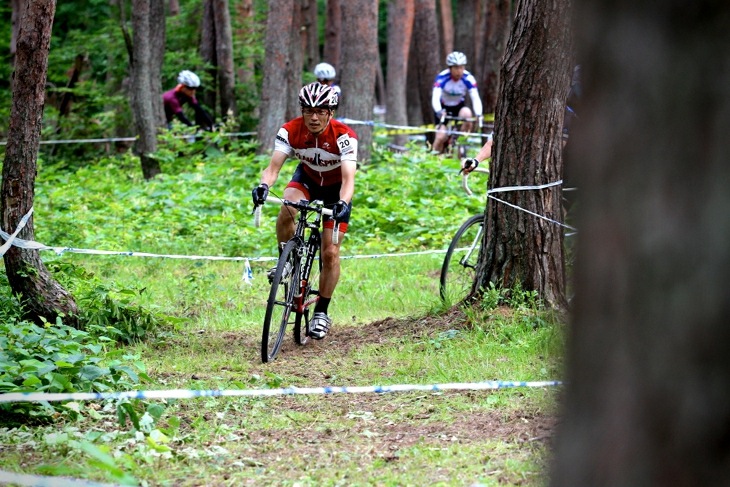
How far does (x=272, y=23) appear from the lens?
19.5 metres

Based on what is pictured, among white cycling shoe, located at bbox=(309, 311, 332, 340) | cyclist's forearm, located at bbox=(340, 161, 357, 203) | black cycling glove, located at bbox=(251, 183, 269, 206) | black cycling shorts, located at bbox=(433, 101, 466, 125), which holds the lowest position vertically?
white cycling shoe, located at bbox=(309, 311, 332, 340)

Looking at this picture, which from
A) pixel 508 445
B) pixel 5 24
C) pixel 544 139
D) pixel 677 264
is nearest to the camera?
pixel 677 264

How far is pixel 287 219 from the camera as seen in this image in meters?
8.18

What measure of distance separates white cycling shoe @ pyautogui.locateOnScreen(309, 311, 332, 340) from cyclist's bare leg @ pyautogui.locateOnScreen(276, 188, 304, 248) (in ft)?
A: 2.32

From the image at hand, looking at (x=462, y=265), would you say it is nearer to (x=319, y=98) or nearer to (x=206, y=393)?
(x=319, y=98)

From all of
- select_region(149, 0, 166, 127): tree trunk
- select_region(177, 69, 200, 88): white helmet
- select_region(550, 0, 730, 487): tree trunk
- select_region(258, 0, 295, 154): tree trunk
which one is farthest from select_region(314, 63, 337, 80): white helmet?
select_region(550, 0, 730, 487): tree trunk

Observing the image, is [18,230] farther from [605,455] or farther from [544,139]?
[605,455]

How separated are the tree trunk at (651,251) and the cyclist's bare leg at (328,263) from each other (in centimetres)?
620

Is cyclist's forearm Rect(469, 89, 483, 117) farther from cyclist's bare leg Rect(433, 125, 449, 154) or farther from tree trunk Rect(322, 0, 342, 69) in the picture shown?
tree trunk Rect(322, 0, 342, 69)

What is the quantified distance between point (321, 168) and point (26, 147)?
235 centimetres

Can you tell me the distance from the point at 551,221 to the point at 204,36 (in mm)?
17414

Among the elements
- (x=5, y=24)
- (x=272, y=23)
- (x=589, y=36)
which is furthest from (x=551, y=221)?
(x=5, y=24)

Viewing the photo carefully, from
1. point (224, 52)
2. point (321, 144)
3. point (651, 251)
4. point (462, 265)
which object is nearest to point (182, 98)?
point (224, 52)

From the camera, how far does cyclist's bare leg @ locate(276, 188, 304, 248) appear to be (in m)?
8.16
